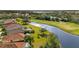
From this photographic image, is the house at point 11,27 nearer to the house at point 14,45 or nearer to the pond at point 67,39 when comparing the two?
the house at point 14,45

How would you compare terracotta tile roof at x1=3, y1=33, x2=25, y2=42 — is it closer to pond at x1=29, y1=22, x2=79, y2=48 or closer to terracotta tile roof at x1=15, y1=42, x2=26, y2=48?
terracotta tile roof at x1=15, y1=42, x2=26, y2=48

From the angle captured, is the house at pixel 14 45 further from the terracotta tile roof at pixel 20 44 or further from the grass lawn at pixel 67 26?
the grass lawn at pixel 67 26

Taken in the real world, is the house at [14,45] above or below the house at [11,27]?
below

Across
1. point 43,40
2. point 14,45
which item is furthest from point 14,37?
point 43,40

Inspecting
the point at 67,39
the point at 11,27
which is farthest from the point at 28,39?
the point at 67,39

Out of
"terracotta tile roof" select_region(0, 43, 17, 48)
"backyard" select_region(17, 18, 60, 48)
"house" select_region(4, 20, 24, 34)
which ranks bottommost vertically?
"terracotta tile roof" select_region(0, 43, 17, 48)

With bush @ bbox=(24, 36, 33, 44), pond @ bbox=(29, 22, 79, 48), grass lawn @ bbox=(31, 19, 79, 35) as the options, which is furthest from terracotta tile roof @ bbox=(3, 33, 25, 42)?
pond @ bbox=(29, 22, 79, 48)

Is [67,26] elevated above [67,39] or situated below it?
above

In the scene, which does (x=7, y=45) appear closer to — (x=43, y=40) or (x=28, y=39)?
(x=28, y=39)

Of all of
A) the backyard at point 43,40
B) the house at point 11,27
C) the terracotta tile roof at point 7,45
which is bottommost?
the terracotta tile roof at point 7,45

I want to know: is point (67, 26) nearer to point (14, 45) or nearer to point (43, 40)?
A: point (43, 40)

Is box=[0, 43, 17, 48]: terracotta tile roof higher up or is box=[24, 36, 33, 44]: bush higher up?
box=[24, 36, 33, 44]: bush

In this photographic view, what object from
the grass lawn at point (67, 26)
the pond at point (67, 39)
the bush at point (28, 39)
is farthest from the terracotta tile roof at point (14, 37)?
the pond at point (67, 39)
